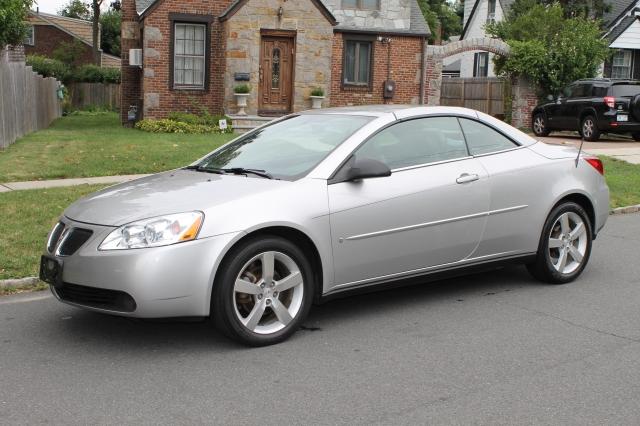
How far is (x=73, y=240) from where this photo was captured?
5316mm

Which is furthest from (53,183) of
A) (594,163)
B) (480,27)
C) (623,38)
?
(480,27)

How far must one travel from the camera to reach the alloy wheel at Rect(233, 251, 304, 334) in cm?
528

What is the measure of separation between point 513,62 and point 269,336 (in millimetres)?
22802

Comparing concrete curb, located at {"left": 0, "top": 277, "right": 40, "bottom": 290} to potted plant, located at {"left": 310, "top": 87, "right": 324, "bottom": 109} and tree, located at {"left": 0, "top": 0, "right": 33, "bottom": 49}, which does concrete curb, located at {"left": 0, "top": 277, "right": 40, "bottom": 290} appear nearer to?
tree, located at {"left": 0, "top": 0, "right": 33, "bottom": 49}

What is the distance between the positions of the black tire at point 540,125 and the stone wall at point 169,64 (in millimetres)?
9325

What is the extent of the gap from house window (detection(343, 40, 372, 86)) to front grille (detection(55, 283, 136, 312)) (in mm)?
20449

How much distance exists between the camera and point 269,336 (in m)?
5.36

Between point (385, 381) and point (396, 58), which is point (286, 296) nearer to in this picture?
point (385, 381)

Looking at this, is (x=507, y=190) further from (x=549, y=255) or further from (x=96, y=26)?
(x=96, y=26)

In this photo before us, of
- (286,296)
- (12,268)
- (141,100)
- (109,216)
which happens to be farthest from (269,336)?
(141,100)

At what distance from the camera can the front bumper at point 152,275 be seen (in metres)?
4.97

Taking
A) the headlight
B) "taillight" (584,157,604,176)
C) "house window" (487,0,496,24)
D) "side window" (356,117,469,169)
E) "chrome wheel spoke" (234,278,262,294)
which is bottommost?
"chrome wheel spoke" (234,278,262,294)

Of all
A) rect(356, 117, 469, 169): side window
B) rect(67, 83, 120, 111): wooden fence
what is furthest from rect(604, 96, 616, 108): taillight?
rect(67, 83, 120, 111): wooden fence

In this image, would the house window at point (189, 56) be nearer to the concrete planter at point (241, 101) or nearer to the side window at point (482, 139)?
the concrete planter at point (241, 101)
